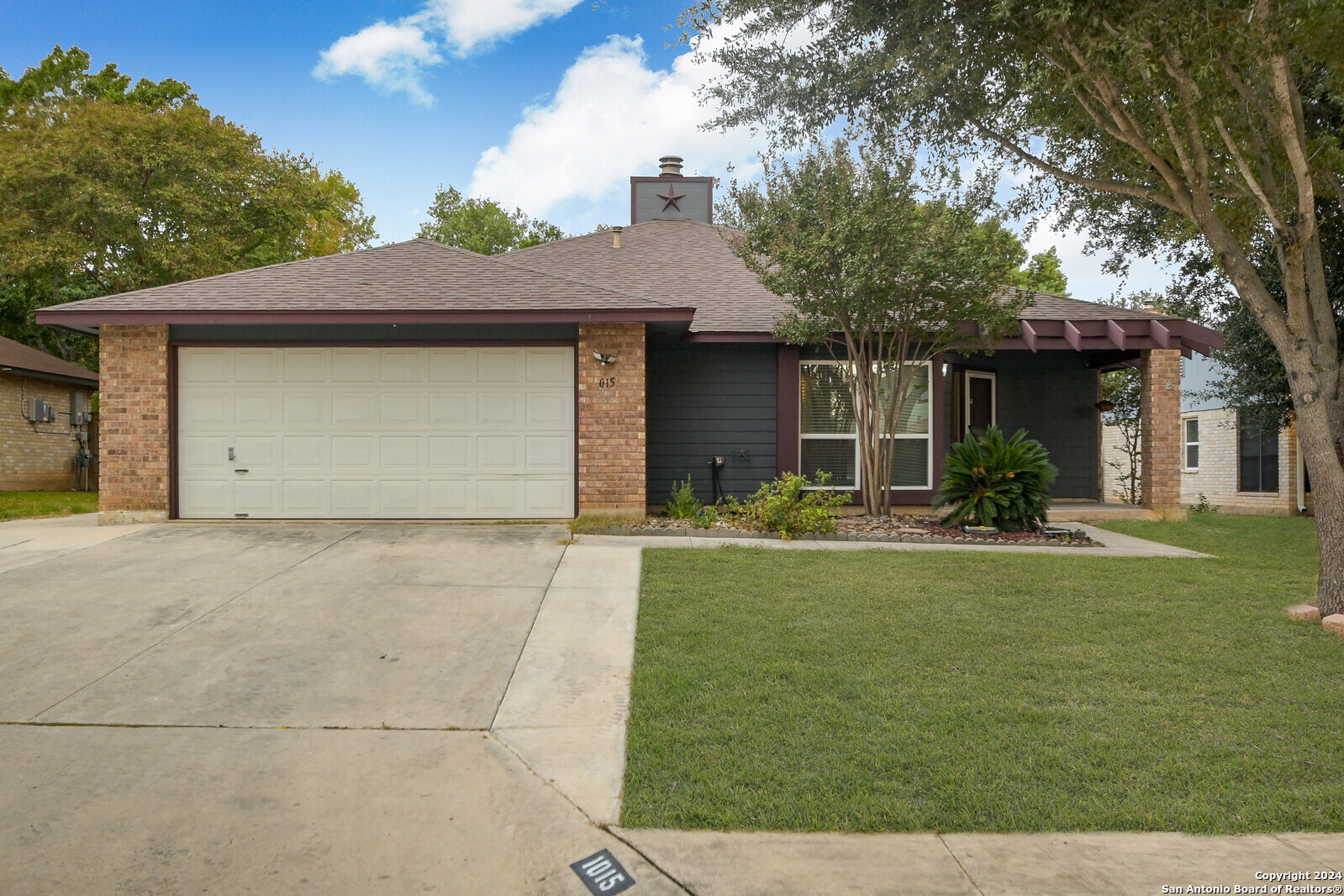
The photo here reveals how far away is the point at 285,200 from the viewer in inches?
763

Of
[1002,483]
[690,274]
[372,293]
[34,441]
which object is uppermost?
[690,274]

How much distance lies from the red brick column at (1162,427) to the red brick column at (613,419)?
7204 millimetres

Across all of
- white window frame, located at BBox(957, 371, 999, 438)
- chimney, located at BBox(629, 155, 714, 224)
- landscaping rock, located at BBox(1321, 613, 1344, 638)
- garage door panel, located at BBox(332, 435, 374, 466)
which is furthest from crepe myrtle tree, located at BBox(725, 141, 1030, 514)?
chimney, located at BBox(629, 155, 714, 224)

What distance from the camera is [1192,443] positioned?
744 inches

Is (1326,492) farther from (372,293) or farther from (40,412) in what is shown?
(40,412)

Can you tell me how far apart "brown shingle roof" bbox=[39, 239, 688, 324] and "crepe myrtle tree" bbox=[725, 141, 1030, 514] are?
160 centimetres

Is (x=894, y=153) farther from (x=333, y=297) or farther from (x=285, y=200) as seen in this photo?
(x=285, y=200)

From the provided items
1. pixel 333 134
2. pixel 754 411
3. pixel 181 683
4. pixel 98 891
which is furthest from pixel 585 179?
pixel 98 891

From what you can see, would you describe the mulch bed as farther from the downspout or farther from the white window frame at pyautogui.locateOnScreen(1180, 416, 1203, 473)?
the white window frame at pyautogui.locateOnScreen(1180, 416, 1203, 473)

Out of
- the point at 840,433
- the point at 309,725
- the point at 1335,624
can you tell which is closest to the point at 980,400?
the point at 840,433

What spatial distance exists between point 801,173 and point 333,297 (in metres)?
5.47

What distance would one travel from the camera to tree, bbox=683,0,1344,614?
5.31m

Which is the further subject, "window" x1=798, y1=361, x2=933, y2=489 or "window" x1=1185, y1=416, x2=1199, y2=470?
"window" x1=1185, y1=416, x2=1199, y2=470

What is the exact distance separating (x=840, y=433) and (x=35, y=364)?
1784 centimetres
